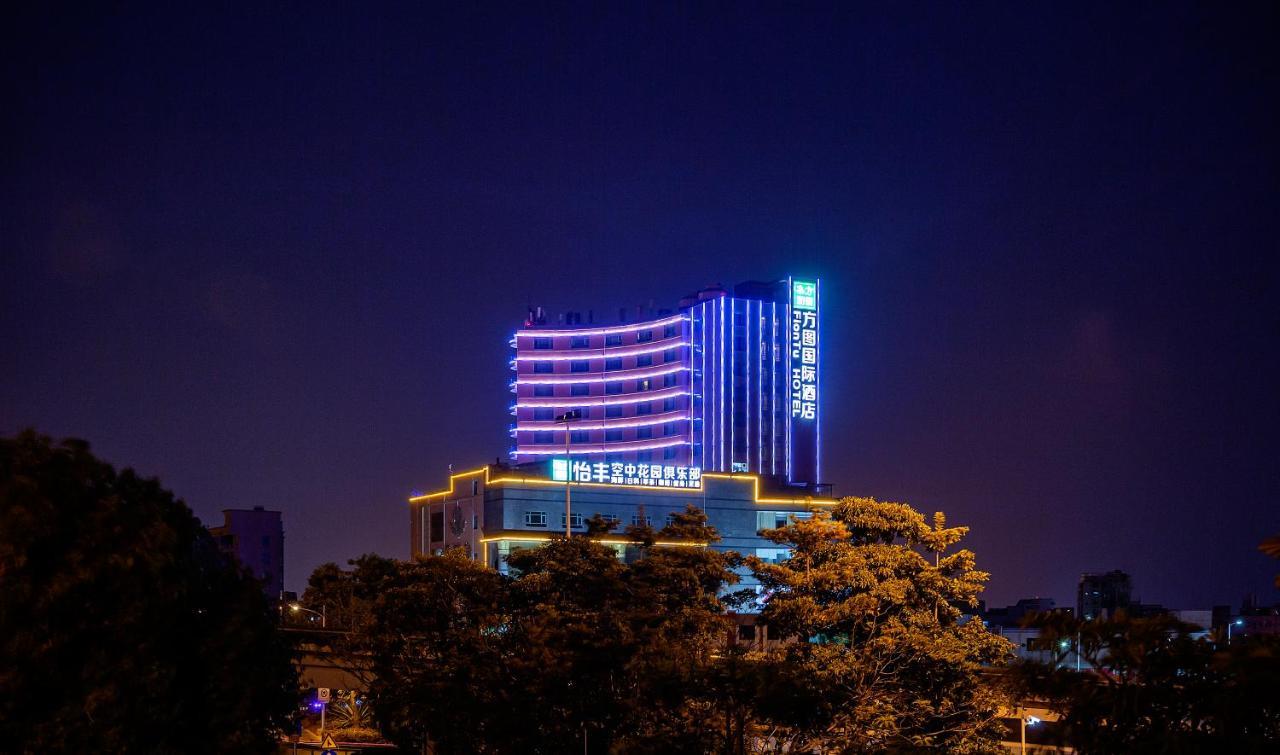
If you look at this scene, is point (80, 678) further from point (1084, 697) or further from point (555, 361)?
point (555, 361)

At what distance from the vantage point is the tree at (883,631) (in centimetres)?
3872

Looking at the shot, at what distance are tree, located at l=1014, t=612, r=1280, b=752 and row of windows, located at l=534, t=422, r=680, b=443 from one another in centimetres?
12609

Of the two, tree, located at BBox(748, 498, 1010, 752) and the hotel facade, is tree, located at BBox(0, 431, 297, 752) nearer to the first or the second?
tree, located at BBox(748, 498, 1010, 752)

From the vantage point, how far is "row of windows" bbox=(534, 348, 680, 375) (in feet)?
466

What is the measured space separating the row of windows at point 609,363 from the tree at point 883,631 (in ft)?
323

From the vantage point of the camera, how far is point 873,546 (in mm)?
41656

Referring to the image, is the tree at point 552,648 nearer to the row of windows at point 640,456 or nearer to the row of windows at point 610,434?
the row of windows at point 610,434

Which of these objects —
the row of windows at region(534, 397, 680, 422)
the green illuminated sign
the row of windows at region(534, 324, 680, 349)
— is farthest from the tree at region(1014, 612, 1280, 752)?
the green illuminated sign

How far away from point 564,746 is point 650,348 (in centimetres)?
10286

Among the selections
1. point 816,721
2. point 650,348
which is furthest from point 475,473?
point 816,721

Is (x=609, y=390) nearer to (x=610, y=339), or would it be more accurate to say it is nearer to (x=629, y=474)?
(x=610, y=339)

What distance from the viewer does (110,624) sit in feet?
82.2

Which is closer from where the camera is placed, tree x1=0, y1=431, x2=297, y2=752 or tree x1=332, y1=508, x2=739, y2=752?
tree x1=0, y1=431, x2=297, y2=752

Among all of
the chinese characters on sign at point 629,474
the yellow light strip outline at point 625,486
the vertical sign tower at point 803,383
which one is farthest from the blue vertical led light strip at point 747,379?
the chinese characters on sign at point 629,474
